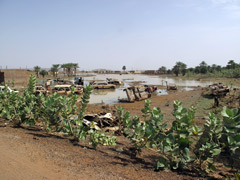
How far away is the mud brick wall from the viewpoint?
27.6 meters

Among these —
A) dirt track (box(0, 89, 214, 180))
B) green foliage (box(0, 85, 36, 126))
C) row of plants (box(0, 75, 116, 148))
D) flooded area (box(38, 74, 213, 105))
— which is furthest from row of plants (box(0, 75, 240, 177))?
flooded area (box(38, 74, 213, 105))

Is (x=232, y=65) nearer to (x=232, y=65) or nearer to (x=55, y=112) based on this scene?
(x=232, y=65)

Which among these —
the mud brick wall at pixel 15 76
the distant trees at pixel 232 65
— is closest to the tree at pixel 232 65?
the distant trees at pixel 232 65

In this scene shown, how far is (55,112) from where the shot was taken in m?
5.69

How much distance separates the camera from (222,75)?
52.8m

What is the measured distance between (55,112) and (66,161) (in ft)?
6.39

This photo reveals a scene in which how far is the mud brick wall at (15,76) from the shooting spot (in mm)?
27569

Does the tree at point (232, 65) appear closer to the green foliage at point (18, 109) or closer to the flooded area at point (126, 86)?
the flooded area at point (126, 86)

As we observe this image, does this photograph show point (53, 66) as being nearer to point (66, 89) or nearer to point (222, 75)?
point (66, 89)

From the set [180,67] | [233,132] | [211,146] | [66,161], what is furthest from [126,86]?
[180,67]

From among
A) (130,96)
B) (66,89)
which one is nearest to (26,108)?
(130,96)

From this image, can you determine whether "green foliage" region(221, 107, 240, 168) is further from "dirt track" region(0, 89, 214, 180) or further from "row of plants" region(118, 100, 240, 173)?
"dirt track" region(0, 89, 214, 180)

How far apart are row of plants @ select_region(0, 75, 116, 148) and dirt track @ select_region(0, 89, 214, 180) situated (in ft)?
1.07

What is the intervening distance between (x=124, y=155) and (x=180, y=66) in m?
74.5
